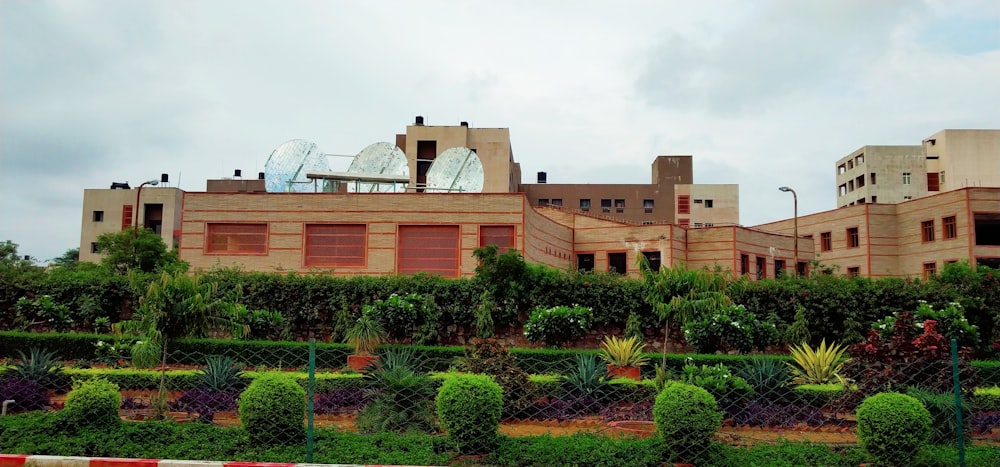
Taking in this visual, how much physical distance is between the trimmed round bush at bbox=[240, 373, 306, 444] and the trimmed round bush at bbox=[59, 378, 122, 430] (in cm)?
184

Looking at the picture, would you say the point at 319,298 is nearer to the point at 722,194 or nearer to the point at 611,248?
the point at 611,248

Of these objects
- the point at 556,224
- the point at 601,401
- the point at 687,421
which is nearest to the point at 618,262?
the point at 556,224

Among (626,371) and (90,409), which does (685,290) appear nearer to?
(626,371)

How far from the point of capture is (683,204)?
62.8 m

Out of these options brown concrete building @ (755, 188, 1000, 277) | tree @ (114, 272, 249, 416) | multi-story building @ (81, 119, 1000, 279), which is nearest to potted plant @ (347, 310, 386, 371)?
tree @ (114, 272, 249, 416)

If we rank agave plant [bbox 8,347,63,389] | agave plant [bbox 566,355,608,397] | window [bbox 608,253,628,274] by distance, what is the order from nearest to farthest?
agave plant [bbox 566,355,608,397] < agave plant [bbox 8,347,63,389] < window [bbox 608,253,628,274]

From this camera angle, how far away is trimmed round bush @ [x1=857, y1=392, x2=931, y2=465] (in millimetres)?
7559

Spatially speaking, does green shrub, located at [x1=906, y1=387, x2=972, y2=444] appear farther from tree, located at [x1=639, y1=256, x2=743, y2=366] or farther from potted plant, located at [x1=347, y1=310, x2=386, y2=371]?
potted plant, located at [x1=347, y1=310, x2=386, y2=371]

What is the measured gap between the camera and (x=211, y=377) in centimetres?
1220

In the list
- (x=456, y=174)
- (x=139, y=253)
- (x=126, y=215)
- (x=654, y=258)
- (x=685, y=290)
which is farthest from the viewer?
(x=126, y=215)

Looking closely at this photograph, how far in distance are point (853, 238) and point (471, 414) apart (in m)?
38.8

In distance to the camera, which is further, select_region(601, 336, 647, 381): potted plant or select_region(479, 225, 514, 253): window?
select_region(479, 225, 514, 253): window

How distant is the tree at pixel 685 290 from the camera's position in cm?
1429

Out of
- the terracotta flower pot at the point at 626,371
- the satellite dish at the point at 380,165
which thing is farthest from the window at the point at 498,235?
the terracotta flower pot at the point at 626,371
